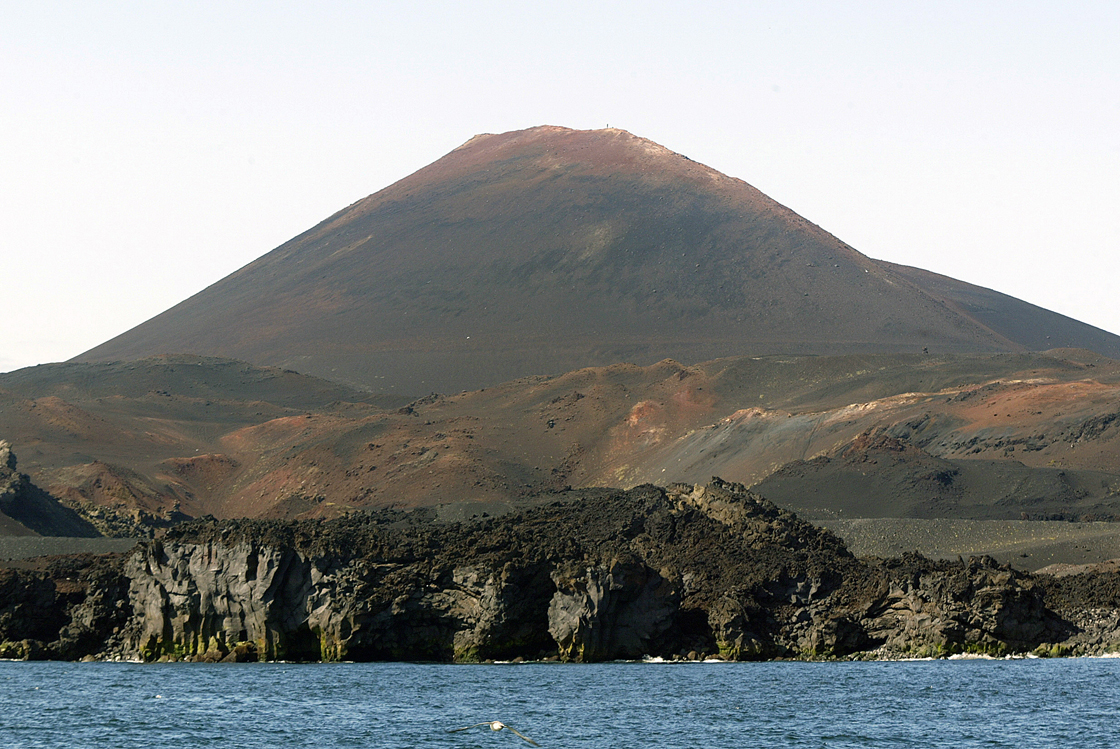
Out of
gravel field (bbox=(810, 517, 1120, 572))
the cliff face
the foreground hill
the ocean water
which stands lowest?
the ocean water

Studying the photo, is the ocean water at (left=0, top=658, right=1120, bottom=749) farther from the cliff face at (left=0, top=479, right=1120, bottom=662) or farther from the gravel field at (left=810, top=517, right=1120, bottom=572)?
the gravel field at (left=810, top=517, right=1120, bottom=572)

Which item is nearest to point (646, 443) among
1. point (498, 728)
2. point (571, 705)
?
point (571, 705)

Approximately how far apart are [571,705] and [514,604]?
1392cm

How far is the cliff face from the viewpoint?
208 ft

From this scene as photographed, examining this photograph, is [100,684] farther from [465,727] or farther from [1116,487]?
[1116,487]

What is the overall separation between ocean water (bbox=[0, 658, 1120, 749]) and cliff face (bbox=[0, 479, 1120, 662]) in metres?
2.11

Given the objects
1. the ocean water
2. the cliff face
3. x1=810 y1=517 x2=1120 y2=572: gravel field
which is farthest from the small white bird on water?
x1=810 y1=517 x2=1120 y2=572: gravel field

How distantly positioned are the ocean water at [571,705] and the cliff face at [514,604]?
2.11m

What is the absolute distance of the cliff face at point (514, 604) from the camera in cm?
6328

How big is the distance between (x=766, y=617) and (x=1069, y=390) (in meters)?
76.8

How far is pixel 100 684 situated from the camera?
55.7 m

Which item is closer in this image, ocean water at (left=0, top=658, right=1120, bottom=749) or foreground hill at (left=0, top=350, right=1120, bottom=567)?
ocean water at (left=0, top=658, right=1120, bottom=749)

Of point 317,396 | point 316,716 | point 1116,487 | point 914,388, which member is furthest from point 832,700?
point 317,396

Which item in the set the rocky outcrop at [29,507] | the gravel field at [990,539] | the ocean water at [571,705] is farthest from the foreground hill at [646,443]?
the ocean water at [571,705]
